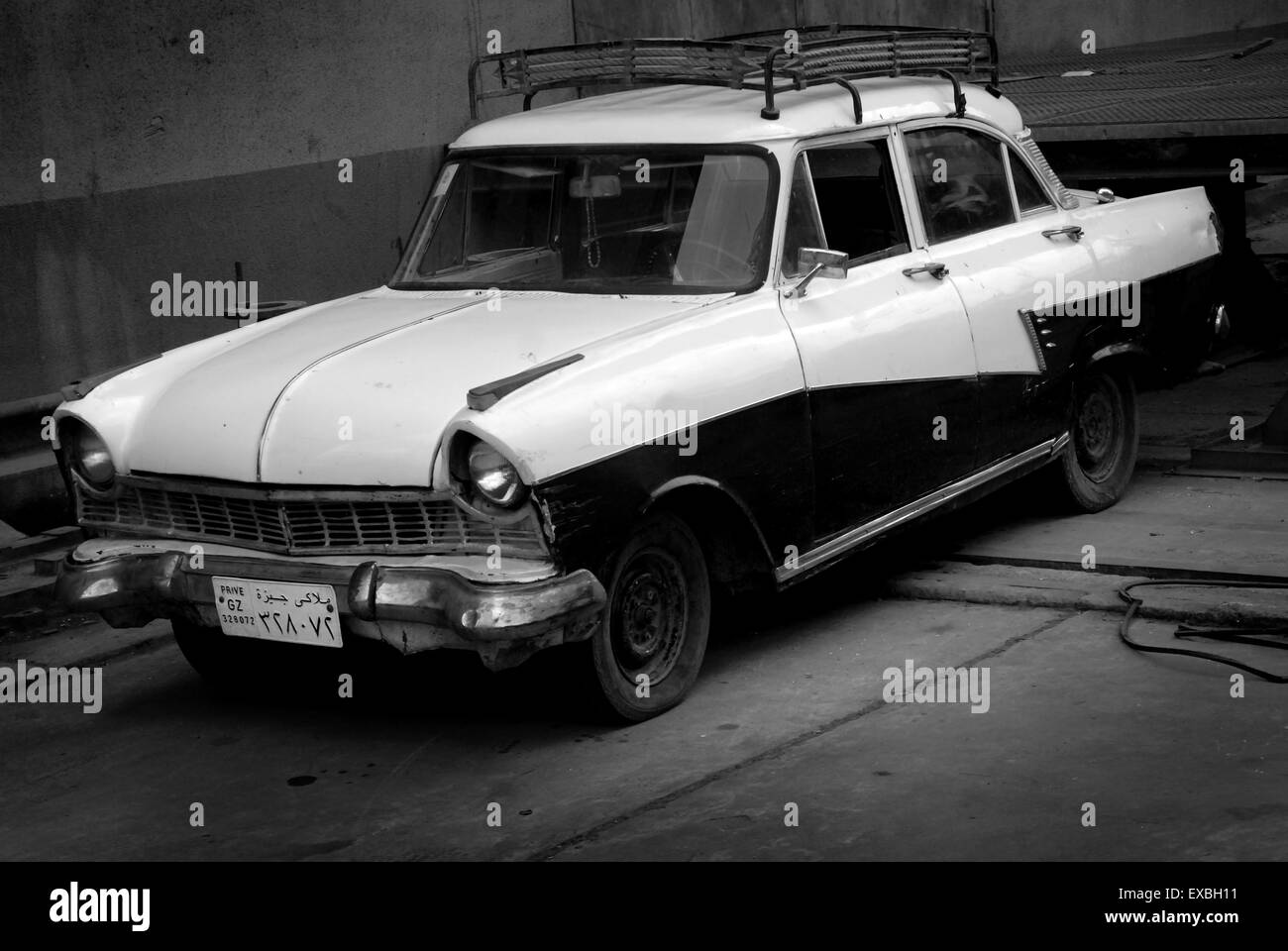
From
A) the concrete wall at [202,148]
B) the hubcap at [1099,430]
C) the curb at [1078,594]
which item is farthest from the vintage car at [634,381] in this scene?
the concrete wall at [202,148]

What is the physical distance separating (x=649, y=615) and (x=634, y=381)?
73cm

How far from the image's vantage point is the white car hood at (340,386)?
460 cm

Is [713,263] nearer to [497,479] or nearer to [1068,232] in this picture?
[497,479]

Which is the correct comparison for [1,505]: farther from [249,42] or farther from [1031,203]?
[1031,203]

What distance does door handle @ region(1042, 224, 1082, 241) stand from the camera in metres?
6.48

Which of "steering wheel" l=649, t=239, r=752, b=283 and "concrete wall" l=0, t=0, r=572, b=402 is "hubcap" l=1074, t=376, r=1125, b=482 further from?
"concrete wall" l=0, t=0, r=572, b=402

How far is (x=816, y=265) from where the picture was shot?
5.29 meters

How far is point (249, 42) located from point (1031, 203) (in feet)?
15.2

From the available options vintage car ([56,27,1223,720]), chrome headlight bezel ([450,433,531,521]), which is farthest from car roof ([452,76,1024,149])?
chrome headlight bezel ([450,433,531,521])

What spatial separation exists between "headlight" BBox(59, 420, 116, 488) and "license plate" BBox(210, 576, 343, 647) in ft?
2.07

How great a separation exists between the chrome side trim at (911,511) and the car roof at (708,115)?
130 centimetres
